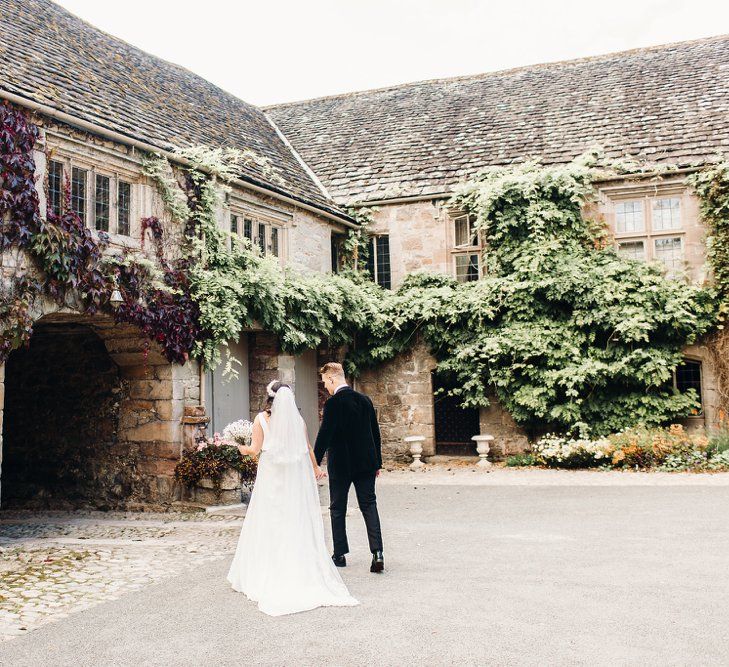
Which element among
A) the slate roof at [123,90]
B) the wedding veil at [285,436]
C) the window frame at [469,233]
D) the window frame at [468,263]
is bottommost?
the wedding veil at [285,436]

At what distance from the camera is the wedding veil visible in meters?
5.90

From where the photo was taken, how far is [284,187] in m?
14.2

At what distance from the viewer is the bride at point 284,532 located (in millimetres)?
5293

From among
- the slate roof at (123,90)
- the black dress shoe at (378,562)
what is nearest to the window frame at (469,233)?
the slate roof at (123,90)

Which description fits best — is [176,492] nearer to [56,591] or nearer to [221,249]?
[221,249]

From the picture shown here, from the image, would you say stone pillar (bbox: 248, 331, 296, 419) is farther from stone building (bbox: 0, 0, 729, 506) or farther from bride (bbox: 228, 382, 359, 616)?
bride (bbox: 228, 382, 359, 616)

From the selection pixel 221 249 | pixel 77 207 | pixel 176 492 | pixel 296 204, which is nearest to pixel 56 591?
pixel 176 492

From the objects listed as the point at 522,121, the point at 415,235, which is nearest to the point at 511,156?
the point at 522,121

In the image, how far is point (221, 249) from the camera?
459 inches

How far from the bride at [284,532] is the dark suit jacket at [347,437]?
227mm

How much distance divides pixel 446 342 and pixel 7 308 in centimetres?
883

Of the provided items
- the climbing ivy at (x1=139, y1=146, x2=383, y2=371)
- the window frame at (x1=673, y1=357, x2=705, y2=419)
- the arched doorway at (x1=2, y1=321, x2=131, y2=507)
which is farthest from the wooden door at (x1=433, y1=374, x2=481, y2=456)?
the arched doorway at (x1=2, y1=321, x2=131, y2=507)

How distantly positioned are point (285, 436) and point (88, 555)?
287 centimetres

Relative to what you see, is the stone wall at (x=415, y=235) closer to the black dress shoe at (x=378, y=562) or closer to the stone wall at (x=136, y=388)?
the stone wall at (x=136, y=388)
